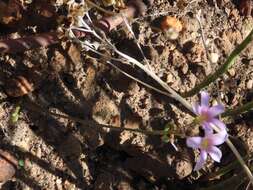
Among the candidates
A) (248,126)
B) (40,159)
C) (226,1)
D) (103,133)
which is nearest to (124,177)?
(103,133)

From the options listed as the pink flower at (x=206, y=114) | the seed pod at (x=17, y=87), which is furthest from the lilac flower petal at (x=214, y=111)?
the seed pod at (x=17, y=87)

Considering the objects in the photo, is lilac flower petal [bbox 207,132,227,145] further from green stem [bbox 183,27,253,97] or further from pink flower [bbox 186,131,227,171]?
green stem [bbox 183,27,253,97]

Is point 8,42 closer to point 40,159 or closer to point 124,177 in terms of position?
point 40,159

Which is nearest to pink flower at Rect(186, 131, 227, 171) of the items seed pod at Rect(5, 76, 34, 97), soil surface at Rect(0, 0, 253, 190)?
soil surface at Rect(0, 0, 253, 190)

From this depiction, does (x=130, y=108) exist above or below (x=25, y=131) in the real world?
above

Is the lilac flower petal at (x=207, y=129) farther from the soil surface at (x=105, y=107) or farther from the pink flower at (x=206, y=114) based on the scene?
the soil surface at (x=105, y=107)

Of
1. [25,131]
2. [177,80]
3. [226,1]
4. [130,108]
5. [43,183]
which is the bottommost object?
[43,183]
